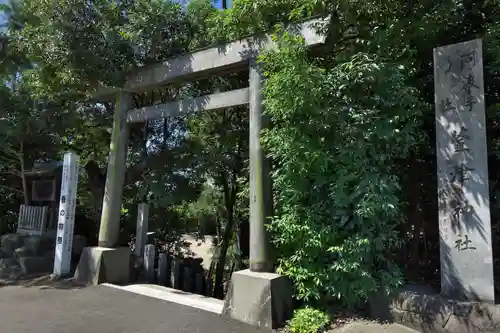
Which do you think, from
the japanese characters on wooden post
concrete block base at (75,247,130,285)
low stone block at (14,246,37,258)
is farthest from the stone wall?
low stone block at (14,246,37,258)

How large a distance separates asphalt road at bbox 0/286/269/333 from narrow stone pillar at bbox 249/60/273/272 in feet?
2.92

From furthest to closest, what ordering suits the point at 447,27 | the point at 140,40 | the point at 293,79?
the point at 140,40
the point at 447,27
the point at 293,79

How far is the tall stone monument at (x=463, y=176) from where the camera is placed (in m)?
4.13

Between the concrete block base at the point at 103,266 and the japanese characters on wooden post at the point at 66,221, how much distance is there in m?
0.47

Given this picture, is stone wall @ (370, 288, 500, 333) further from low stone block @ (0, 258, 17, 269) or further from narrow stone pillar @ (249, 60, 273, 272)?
low stone block @ (0, 258, 17, 269)

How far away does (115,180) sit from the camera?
7.80 metres

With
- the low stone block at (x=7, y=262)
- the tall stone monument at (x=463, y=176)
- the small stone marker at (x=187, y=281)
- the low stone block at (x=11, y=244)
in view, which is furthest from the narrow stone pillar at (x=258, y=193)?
the low stone block at (x=11, y=244)

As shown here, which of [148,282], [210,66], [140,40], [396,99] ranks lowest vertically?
[148,282]

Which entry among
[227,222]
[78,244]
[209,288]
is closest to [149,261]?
[78,244]

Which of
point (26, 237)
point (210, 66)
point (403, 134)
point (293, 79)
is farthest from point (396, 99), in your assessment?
point (26, 237)

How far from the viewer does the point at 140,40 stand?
307 inches

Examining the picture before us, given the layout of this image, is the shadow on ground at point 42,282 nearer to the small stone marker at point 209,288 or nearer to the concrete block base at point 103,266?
the concrete block base at point 103,266

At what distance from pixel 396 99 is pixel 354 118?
0.50 m

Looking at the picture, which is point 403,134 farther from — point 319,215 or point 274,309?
point 274,309
